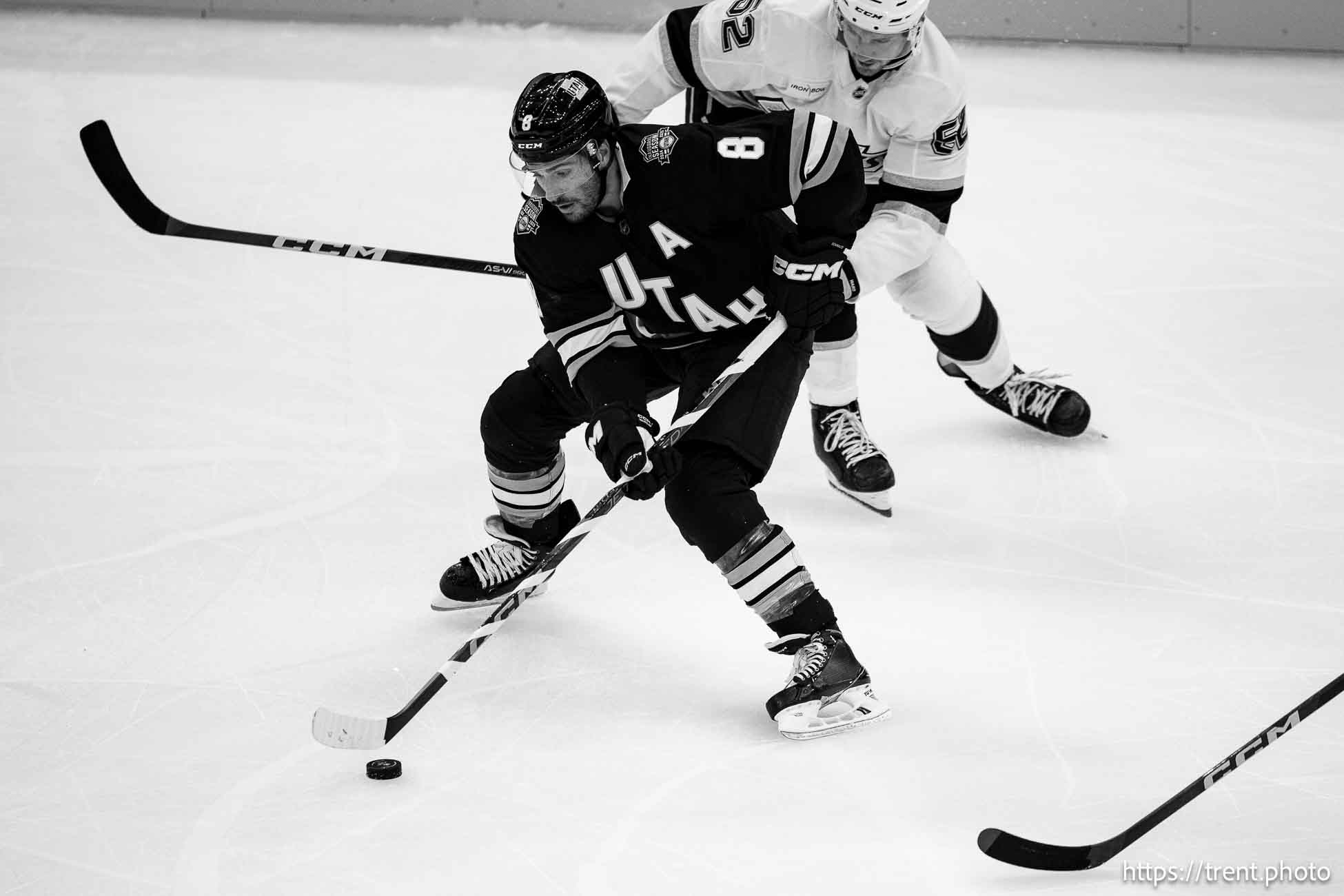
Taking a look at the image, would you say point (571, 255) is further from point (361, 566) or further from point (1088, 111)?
point (1088, 111)

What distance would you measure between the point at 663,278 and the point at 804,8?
0.89 meters

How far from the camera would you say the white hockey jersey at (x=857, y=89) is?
3.02 m

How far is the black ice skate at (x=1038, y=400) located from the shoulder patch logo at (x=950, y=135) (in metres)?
0.63

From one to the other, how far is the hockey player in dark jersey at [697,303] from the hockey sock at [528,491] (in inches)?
3.6

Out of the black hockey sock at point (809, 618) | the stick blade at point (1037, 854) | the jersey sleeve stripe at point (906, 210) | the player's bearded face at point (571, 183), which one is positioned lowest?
the stick blade at point (1037, 854)

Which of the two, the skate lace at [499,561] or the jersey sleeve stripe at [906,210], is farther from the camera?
the jersey sleeve stripe at [906,210]

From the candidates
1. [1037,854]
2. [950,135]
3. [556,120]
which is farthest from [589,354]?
[1037,854]

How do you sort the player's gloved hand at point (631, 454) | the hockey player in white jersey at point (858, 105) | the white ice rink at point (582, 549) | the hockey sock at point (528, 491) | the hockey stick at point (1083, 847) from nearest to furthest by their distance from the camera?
the hockey stick at point (1083, 847) < the white ice rink at point (582, 549) < the player's gloved hand at point (631, 454) < the hockey sock at point (528, 491) < the hockey player in white jersey at point (858, 105)

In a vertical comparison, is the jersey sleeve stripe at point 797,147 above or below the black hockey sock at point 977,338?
above

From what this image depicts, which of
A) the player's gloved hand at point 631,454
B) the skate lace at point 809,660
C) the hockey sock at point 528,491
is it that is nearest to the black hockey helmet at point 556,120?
the player's gloved hand at point 631,454

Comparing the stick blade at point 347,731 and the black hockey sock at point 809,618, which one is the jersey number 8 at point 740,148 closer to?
the black hockey sock at point 809,618

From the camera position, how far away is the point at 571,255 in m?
2.51

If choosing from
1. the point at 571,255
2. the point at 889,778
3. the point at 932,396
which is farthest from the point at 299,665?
the point at 932,396

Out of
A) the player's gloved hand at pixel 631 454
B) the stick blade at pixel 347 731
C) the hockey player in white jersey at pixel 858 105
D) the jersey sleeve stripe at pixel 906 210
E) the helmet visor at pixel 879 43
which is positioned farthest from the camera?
the jersey sleeve stripe at pixel 906 210
